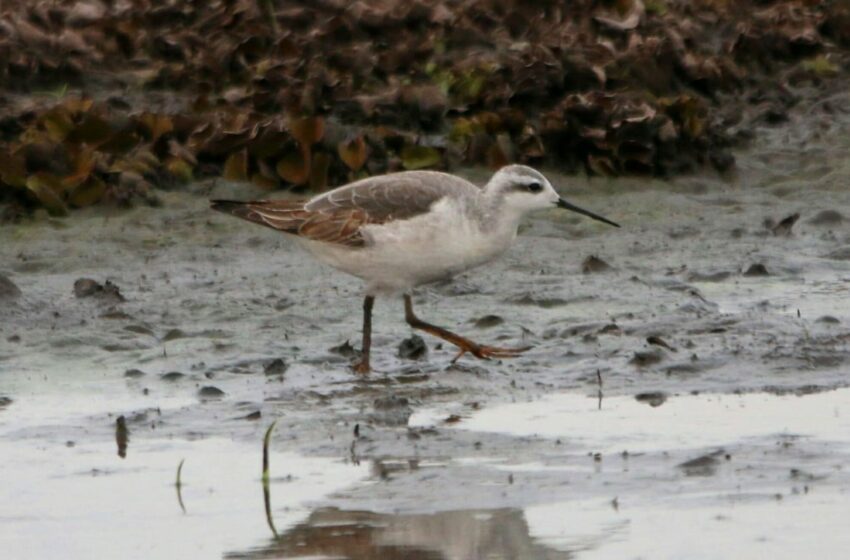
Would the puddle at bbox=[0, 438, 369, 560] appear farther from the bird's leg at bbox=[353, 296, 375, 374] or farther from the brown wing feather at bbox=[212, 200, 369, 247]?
the brown wing feather at bbox=[212, 200, 369, 247]

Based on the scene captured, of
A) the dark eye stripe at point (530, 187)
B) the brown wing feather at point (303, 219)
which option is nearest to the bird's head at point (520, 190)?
the dark eye stripe at point (530, 187)

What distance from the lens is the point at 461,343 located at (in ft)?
31.6

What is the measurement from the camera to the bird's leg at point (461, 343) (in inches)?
377

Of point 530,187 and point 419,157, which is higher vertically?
point 419,157

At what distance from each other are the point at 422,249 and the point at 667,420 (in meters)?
1.76

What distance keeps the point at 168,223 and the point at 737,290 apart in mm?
3799

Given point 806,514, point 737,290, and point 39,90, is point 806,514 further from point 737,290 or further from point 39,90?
point 39,90

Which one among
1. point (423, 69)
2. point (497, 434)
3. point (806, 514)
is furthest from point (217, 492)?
point (423, 69)

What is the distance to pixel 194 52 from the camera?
1473 centimetres

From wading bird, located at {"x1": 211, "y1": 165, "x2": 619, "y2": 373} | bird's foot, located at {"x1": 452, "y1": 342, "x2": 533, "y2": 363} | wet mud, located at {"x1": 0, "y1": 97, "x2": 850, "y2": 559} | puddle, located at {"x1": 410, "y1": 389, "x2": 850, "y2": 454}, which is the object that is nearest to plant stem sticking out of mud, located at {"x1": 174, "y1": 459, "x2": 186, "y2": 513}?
wet mud, located at {"x1": 0, "y1": 97, "x2": 850, "y2": 559}

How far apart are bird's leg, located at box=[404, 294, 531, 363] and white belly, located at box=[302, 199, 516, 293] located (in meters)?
0.19

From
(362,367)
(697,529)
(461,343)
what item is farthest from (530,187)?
(697,529)

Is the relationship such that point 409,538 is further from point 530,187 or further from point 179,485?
point 530,187

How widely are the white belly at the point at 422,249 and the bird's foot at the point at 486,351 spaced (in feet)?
1.30
